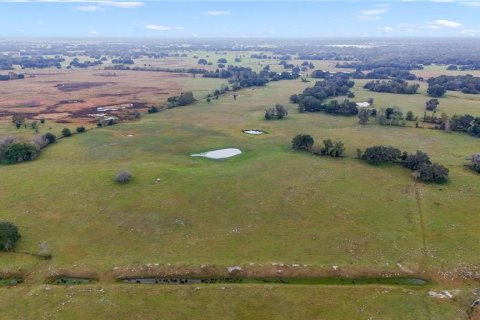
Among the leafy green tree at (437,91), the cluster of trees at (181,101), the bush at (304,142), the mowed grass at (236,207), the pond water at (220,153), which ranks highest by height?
the leafy green tree at (437,91)

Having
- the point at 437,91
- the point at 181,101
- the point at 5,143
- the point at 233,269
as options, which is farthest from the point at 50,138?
the point at 437,91

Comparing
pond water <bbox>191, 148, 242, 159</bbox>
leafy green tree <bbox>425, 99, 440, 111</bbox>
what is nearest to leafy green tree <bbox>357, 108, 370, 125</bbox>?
leafy green tree <bbox>425, 99, 440, 111</bbox>

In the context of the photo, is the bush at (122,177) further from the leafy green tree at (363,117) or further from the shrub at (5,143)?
the leafy green tree at (363,117)

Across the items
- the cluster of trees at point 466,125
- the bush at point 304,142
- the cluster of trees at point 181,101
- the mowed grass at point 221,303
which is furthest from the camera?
the cluster of trees at point 181,101

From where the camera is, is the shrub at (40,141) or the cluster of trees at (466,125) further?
the cluster of trees at (466,125)

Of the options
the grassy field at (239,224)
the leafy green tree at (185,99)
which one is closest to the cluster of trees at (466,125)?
the grassy field at (239,224)

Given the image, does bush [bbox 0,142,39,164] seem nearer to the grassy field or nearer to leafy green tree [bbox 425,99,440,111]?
the grassy field

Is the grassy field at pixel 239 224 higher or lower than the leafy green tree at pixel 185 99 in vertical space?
lower

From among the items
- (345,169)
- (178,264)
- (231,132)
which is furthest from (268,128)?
(178,264)

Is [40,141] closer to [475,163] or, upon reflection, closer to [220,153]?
[220,153]
